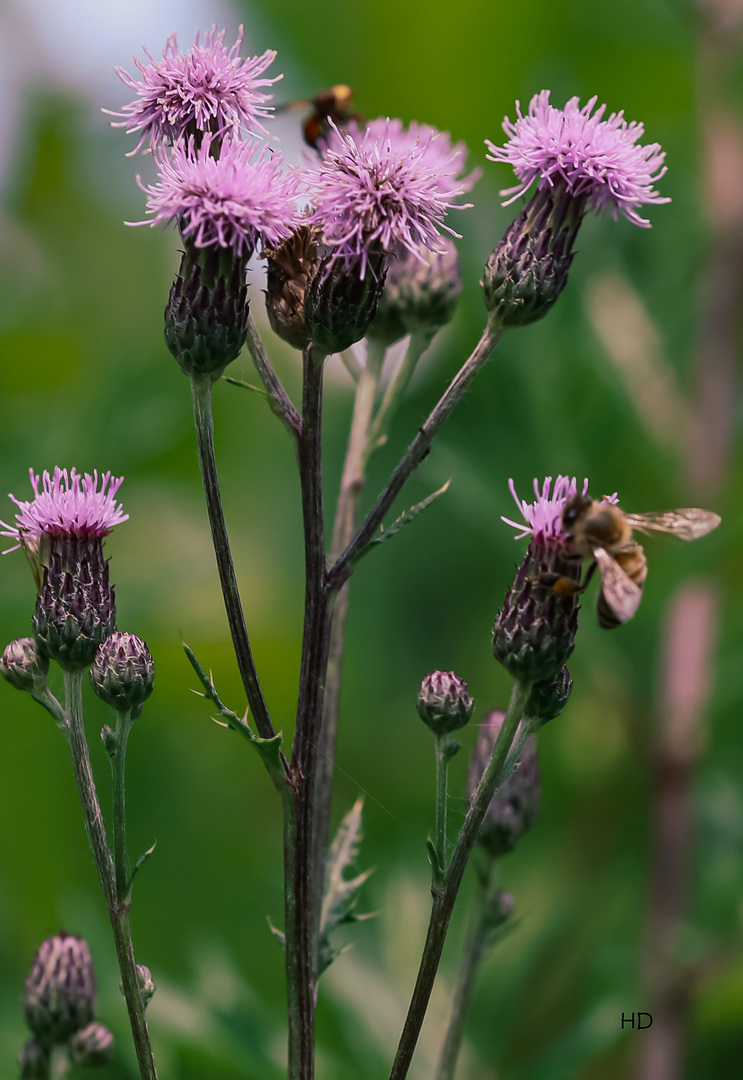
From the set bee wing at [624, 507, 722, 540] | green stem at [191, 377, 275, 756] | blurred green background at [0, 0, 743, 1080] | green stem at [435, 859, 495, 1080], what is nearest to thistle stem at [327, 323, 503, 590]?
green stem at [191, 377, 275, 756]

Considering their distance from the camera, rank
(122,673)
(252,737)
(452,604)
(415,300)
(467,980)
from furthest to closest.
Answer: (452,604) < (415,300) < (467,980) < (122,673) < (252,737)

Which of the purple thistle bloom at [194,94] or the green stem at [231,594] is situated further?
the purple thistle bloom at [194,94]

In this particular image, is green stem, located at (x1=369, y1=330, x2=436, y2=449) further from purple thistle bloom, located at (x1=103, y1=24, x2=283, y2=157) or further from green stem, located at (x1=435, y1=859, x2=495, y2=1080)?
green stem, located at (x1=435, y1=859, x2=495, y2=1080)

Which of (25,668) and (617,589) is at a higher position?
(617,589)

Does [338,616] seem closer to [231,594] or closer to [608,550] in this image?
[231,594]

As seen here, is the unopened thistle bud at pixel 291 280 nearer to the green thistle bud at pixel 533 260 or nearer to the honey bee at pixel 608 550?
the green thistle bud at pixel 533 260

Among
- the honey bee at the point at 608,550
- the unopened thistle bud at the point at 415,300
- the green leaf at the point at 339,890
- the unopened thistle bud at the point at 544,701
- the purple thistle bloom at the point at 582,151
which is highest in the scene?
the unopened thistle bud at the point at 415,300

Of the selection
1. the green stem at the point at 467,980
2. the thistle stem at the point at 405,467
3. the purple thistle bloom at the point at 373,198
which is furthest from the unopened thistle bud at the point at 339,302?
the green stem at the point at 467,980

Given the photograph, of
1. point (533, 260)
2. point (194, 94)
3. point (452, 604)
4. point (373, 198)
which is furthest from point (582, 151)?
point (452, 604)
